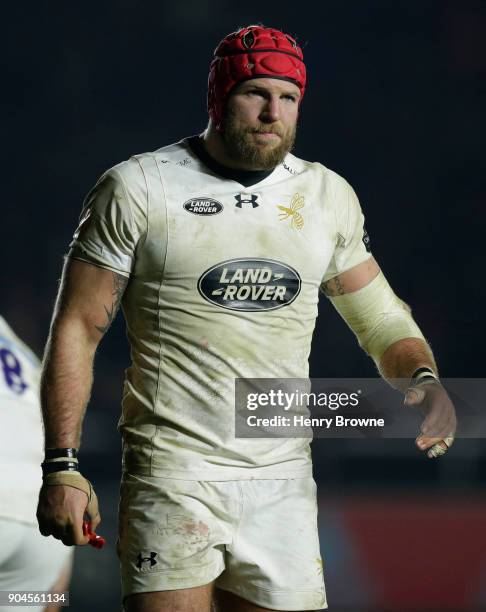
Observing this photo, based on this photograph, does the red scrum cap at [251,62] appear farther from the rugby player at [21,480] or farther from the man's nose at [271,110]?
the rugby player at [21,480]

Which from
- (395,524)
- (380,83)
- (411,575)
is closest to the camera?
(411,575)

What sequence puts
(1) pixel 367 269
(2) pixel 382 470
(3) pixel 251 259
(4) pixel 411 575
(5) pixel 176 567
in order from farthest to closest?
1. (2) pixel 382 470
2. (4) pixel 411 575
3. (1) pixel 367 269
4. (3) pixel 251 259
5. (5) pixel 176 567

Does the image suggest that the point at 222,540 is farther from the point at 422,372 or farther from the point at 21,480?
the point at 422,372

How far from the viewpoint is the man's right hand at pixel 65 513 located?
2.48 metres

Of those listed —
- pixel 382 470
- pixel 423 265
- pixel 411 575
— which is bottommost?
pixel 411 575

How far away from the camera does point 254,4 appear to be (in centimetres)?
856

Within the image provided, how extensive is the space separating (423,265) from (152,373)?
564 cm

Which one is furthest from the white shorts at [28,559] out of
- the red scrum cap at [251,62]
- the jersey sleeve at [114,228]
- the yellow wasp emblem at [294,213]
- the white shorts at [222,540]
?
the red scrum cap at [251,62]

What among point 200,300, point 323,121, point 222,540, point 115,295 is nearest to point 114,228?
point 115,295

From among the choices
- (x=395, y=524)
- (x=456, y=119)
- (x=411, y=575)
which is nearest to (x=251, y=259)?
(x=411, y=575)

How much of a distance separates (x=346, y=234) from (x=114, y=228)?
0.65 meters

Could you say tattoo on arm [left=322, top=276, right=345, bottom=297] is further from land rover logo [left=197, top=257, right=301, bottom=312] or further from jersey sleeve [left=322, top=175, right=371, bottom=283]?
land rover logo [left=197, top=257, right=301, bottom=312]

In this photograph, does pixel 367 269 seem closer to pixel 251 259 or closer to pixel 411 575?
pixel 251 259

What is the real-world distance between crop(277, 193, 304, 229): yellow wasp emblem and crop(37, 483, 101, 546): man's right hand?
0.85 metres
